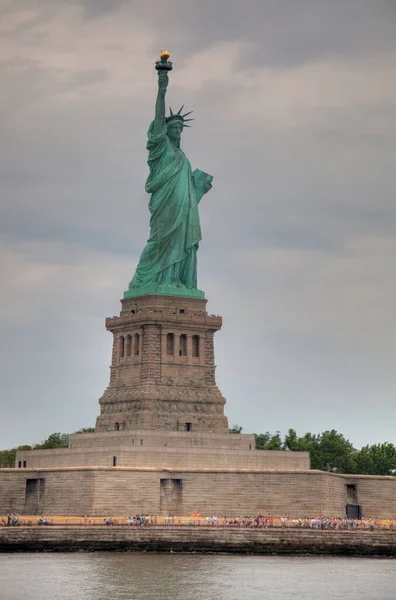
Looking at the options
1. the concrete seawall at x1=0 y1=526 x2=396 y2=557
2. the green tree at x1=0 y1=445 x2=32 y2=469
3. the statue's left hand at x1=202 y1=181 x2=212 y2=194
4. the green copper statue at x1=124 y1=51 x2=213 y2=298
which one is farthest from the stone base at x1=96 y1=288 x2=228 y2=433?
the green tree at x1=0 y1=445 x2=32 y2=469

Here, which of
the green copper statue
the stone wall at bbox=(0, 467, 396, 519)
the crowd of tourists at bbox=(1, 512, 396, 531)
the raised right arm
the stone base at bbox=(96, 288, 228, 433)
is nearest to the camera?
the crowd of tourists at bbox=(1, 512, 396, 531)

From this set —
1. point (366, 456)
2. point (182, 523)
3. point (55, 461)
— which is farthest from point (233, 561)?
point (366, 456)

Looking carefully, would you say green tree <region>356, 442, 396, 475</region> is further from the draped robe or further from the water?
the water

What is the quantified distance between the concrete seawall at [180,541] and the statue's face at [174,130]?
24.9 metres

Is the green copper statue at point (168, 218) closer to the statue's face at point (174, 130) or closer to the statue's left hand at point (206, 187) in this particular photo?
the statue's face at point (174, 130)

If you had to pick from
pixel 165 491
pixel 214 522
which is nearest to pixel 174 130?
pixel 165 491

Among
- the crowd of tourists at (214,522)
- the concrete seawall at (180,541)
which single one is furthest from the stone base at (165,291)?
the concrete seawall at (180,541)

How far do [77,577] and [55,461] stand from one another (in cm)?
2184

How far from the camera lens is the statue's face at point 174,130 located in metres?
78.8

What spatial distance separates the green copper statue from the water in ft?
65.9

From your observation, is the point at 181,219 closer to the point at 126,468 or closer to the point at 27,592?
the point at 126,468

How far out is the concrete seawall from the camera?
2515 inches

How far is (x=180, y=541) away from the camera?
6394 cm

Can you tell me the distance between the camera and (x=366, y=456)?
99875 millimetres
